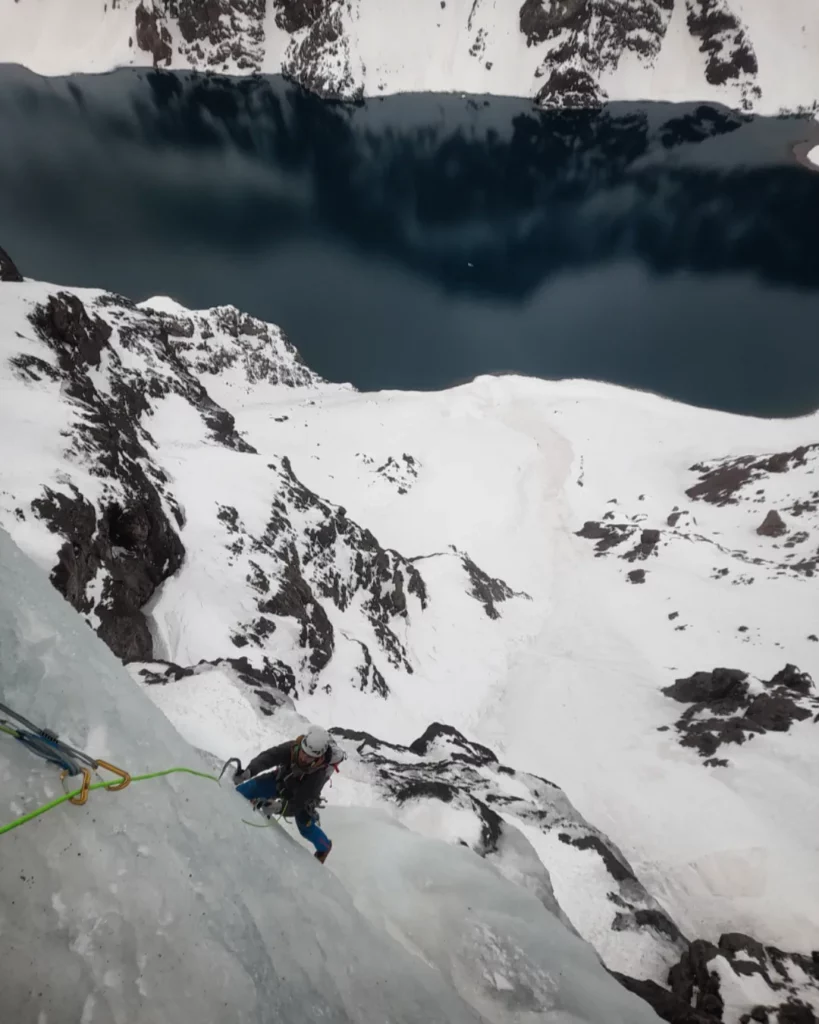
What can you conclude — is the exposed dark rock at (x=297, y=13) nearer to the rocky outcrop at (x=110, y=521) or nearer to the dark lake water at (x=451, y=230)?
the dark lake water at (x=451, y=230)

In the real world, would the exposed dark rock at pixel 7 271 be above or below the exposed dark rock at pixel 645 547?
above

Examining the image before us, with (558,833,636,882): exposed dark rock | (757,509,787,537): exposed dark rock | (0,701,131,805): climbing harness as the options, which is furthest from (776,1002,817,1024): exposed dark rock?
(757,509,787,537): exposed dark rock

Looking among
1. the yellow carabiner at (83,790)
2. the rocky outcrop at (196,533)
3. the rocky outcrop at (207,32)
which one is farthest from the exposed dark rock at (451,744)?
the rocky outcrop at (207,32)

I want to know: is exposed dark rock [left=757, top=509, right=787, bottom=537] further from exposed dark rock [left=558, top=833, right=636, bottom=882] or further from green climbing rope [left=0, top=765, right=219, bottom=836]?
green climbing rope [left=0, top=765, right=219, bottom=836]

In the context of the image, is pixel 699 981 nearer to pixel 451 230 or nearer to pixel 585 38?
pixel 451 230

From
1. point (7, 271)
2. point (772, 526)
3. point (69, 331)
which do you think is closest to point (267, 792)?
point (69, 331)

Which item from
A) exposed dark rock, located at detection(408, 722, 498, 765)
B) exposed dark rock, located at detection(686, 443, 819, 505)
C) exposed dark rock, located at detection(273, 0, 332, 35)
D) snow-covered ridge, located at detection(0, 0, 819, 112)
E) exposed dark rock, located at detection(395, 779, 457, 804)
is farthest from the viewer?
exposed dark rock, located at detection(273, 0, 332, 35)

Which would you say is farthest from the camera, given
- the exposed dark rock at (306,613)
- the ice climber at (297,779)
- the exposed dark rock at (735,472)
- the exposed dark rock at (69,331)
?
the exposed dark rock at (735,472)
